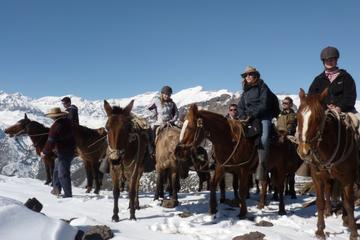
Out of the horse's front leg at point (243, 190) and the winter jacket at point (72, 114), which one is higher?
the winter jacket at point (72, 114)

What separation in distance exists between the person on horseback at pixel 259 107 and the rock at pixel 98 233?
432 centimetres

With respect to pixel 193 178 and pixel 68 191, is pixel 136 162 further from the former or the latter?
pixel 193 178

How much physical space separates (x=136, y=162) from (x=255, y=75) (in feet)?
12.9

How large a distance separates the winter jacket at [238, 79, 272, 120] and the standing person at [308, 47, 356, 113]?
4.99 ft

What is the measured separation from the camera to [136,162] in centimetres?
988

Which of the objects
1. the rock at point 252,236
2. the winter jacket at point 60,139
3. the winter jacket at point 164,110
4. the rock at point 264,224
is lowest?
the rock at point 264,224

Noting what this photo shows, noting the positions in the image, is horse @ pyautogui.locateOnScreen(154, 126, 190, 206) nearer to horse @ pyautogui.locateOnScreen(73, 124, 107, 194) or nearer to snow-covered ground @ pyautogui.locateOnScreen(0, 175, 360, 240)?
snow-covered ground @ pyautogui.locateOnScreen(0, 175, 360, 240)

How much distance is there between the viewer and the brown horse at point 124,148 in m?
8.62

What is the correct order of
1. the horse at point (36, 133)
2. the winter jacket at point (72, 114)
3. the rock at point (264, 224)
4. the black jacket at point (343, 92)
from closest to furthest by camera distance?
the black jacket at point (343, 92) → the rock at point (264, 224) → the winter jacket at point (72, 114) → the horse at point (36, 133)

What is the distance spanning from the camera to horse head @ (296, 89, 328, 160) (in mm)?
7262

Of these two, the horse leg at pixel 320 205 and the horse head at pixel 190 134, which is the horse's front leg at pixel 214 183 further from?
the horse leg at pixel 320 205

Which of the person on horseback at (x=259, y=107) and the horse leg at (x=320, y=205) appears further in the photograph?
the person on horseback at (x=259, y=107)

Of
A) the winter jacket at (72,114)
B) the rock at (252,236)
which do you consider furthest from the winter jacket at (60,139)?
the rock at (252,236)

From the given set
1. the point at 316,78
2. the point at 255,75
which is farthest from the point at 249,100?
the point at 316,78
